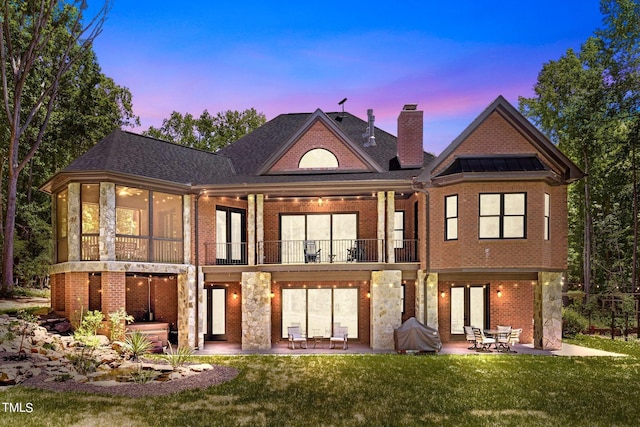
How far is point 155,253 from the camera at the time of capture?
19.4m

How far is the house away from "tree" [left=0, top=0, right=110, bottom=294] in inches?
251

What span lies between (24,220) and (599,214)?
142 ft

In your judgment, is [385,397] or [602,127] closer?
[385,397]

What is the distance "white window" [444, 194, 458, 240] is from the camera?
18812 millimetres

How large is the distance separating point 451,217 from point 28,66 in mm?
21442

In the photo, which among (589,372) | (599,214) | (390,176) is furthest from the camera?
(599,214)

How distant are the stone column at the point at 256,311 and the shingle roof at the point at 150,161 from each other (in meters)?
4.80

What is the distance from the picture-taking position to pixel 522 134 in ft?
63.5

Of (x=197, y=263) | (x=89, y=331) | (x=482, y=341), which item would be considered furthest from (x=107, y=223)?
(x=482, y=341)

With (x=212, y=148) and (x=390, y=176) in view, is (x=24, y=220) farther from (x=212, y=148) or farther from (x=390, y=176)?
(x=390, y=176)

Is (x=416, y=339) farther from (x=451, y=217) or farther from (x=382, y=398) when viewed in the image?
(x=382, y=398)

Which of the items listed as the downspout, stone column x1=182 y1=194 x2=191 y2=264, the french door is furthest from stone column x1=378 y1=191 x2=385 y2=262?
stone column x1=182 y1=194 x2=191 y2=264

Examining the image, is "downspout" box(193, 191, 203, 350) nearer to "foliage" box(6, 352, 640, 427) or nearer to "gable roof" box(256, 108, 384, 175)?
"gable roof" box(256, 108, 384, 175)

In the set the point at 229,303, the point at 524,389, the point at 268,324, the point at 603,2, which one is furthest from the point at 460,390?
the point at 603,2
